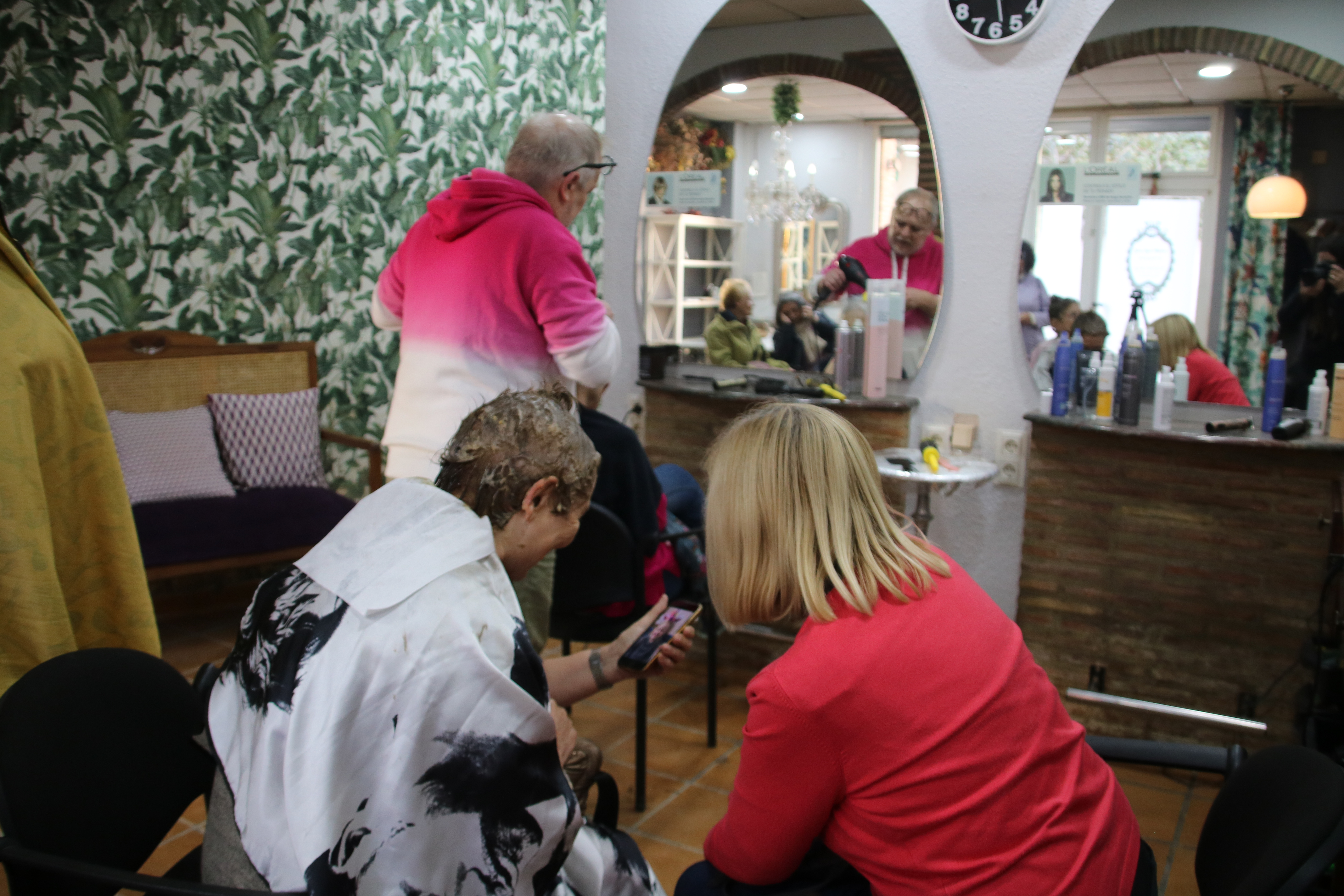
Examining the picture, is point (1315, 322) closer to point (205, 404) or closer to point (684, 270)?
point (684, 270)

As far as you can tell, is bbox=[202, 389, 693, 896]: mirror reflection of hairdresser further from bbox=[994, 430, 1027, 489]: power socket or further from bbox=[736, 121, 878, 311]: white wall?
bbox=[736, 121, 878, 311]: white wall

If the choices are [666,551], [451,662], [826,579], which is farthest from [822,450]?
[666,551]

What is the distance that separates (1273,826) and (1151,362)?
1923 mm

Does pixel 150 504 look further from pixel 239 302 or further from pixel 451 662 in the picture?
pixel 451 662

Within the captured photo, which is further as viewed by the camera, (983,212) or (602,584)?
(983,212)

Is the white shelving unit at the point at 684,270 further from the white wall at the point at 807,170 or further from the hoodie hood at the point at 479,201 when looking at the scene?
the hoodie hood at the point at 479,201

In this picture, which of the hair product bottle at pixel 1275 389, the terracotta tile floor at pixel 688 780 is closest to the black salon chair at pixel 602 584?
the terracotta tile floor at pixel 688 780

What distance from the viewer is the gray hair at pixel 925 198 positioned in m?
3.08

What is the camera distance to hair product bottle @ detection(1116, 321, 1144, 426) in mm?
→ 2725

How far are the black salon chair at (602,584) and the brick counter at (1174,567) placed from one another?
3.69 feet

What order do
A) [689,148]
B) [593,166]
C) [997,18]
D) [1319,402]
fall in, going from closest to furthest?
[593,166] < [1319,402] < [997,18] < [689,148]

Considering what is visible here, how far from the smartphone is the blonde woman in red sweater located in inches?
16.0

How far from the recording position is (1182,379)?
9.10ft

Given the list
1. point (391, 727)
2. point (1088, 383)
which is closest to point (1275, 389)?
point (1088, 383)
